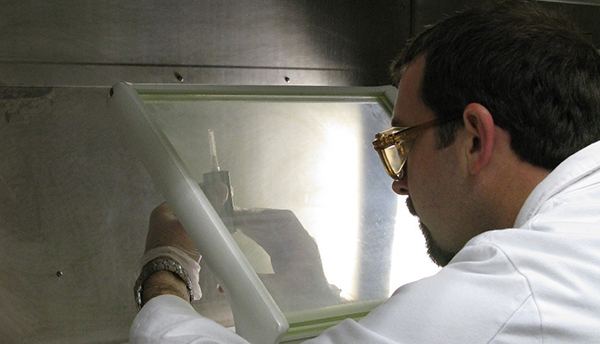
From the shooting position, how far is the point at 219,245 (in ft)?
2.88

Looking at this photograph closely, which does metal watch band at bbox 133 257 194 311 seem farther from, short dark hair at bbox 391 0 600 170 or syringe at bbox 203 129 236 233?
short dark hair at bbox 391 0 600 170

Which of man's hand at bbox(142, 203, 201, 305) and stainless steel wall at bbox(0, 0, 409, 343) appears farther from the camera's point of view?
stainless steel wall at bbox(0, 0, 409, 343)

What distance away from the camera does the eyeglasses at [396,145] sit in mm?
969

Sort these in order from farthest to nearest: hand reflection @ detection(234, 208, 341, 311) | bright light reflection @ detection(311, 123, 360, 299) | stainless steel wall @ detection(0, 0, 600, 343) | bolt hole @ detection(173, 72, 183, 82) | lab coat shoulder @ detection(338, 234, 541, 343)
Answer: bolt hole @ detection(173, 72, 183, 82) < stainless steel wall @ detection(0, 0, 600, 343) < bright light reflection @ detection(311, 123, 360, 299) < hand reflection @ detection(234, 208, 341, 311) < lab coat shoulder @ detection(338, 234, 541, 343)

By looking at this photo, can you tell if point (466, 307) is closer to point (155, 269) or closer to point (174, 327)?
point (174, 327)

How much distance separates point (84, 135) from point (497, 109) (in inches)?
32.7

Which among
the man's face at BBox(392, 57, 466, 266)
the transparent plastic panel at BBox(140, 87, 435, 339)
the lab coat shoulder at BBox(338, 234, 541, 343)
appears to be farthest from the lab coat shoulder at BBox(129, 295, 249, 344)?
the man's face at BBox(392, 57, 466, 266)

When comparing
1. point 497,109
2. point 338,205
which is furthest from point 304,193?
point 497,109

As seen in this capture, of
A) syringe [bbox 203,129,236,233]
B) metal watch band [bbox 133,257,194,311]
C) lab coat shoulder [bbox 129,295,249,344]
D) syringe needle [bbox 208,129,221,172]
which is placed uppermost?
syringe needle [bbox 208,129,221,172]

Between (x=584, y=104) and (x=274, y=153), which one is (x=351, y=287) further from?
(x=584, y=104)

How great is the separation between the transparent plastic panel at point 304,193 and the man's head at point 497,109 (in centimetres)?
18

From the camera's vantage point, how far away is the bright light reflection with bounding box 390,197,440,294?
111cm

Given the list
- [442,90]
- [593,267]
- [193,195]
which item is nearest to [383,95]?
[442,90]

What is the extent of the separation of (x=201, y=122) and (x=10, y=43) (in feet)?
1.35
